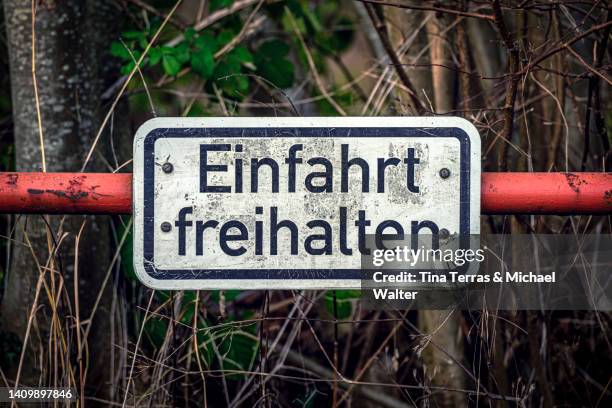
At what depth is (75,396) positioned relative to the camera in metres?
1.45

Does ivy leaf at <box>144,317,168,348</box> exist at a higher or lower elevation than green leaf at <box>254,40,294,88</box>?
lower

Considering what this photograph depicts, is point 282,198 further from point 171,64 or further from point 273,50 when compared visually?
point 273,50

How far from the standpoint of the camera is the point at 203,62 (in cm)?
217

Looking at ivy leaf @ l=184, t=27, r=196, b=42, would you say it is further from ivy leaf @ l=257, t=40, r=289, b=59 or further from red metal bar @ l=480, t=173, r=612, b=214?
red metal bar @ l=480, t=173, r=612, b=214

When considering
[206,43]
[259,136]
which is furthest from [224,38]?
[259,136]

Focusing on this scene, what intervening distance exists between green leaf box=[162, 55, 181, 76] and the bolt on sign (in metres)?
0.99

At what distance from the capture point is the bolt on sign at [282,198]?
3.83ft

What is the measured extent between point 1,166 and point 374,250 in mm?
1635

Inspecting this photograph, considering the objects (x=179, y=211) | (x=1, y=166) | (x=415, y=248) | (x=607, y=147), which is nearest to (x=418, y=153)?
(x=415, y=248)

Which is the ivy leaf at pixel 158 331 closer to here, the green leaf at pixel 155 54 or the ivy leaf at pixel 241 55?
the green leaf at pixel 155 54

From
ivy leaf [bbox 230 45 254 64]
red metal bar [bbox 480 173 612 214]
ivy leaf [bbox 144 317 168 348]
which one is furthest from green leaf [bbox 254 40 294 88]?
red metal bar [bbox 480 173 612 214]

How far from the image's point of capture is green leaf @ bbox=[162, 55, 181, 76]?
2.10 metres

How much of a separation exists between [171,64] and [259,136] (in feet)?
3.48

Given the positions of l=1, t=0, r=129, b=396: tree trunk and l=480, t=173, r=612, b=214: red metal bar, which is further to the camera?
l=1, t=0, r=129, b=396: tree trunk
